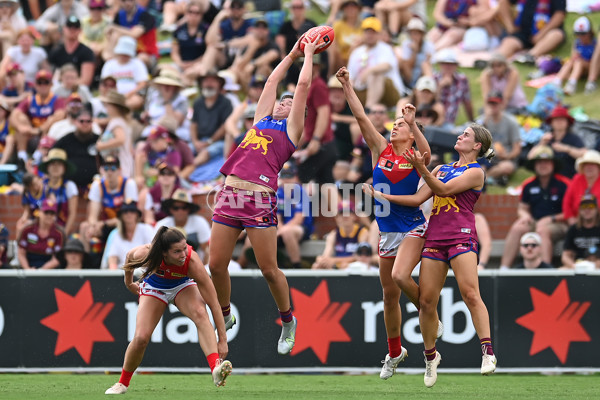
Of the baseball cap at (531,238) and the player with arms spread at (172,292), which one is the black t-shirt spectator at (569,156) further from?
the player with arms spread at (172,292)

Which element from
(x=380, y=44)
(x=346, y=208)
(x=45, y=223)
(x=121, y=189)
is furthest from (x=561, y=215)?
(x=45, y=223)

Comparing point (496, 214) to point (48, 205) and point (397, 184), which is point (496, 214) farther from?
point (48, 205)

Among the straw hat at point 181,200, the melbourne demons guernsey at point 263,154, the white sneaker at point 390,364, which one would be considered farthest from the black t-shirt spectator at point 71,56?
the white sneaker at point 390,364

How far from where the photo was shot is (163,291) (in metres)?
10.3

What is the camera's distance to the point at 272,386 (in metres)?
11.7

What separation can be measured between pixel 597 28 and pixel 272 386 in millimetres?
11261

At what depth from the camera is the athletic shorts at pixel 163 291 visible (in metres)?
10.3

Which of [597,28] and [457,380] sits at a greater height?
[597,28]

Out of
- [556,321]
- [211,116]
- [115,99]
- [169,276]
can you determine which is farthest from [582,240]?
[115,99]

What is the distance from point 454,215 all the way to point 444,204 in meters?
0.14

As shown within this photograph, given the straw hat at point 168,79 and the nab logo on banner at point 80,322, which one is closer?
the nab logo on banner at point 80,322

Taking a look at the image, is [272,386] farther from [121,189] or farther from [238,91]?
[238,91]

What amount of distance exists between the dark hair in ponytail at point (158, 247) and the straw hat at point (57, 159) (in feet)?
17.7

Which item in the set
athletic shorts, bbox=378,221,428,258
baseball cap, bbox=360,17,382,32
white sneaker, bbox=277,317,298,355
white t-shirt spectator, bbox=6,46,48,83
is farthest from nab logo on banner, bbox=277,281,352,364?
white t-shirt spectator, bbox=6,46,48,83
